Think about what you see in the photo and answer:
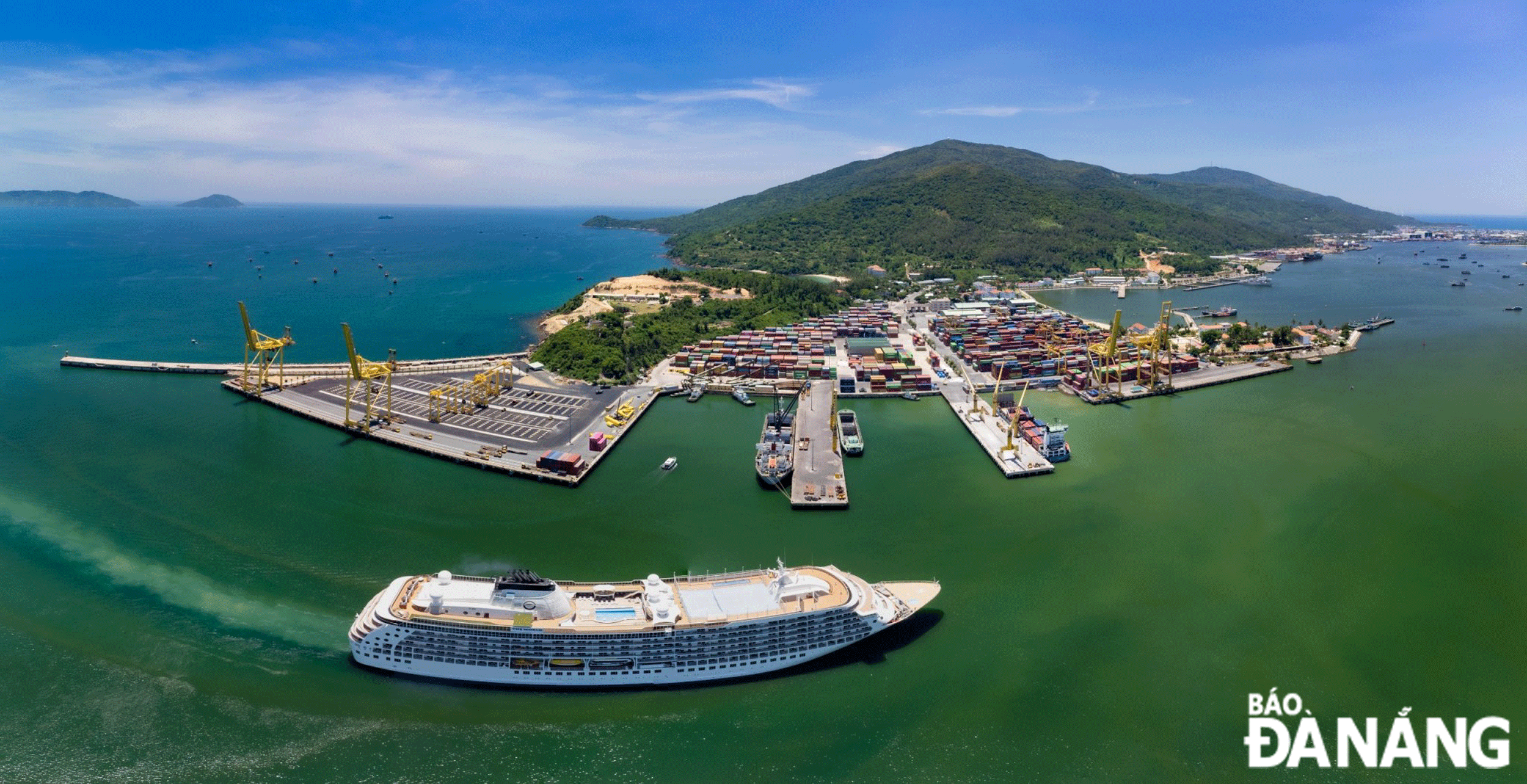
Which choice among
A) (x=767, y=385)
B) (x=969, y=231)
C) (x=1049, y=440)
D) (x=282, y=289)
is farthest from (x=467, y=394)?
(x=969, y=231)

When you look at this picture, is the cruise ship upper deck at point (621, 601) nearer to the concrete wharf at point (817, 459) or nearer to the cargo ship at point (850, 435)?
the concrete wharf at point (817, 459)

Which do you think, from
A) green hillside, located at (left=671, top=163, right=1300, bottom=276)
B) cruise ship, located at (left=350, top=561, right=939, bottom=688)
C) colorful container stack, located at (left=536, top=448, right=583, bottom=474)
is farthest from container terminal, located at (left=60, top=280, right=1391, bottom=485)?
green hillside, located at (left=671, top=163, right=1300, bottom=276)

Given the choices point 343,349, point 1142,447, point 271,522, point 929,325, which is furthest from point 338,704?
point 929,325

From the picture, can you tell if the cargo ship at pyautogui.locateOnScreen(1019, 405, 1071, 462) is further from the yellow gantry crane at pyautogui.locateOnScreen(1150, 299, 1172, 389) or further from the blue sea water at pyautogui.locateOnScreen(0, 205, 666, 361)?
the blue sea water at pyautogui.locateOnScreen(0, 205, 666, 361)

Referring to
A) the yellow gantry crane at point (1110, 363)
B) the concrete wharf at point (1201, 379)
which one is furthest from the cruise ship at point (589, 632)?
the yellow gantry crane at point (1110, 363)

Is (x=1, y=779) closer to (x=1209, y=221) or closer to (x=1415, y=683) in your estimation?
(x=1415, y=683)

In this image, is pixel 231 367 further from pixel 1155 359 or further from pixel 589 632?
pixel 1155 359
